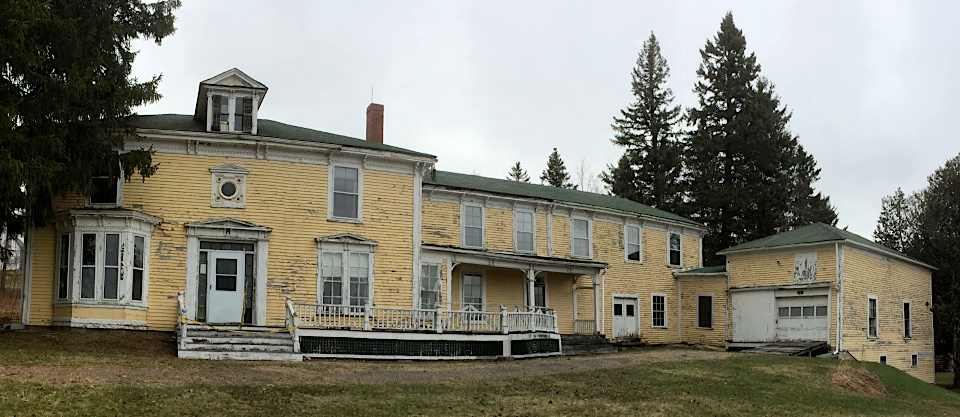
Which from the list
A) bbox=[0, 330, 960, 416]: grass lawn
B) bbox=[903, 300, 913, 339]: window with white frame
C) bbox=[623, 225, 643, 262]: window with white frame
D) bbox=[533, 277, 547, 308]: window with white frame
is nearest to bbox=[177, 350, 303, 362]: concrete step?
bbox=[0, 330, 960, 416]: grass lawn

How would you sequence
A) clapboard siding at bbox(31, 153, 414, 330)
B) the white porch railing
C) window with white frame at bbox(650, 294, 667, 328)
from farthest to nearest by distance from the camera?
window with white frame at bbox(650, 294, 667, 328), clapboard siding at bbox(31, 153, 414, 330), the white porch railing

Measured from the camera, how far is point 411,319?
941 inches

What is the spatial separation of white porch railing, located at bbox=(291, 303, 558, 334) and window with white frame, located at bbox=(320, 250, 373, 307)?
0.55 meters

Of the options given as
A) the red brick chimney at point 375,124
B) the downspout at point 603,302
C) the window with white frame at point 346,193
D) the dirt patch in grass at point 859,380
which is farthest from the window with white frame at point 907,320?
the window with white frame at point 346,193

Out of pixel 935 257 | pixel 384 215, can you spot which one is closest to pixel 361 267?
pixel 384 215

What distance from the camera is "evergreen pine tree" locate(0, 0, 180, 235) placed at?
18.5 meters

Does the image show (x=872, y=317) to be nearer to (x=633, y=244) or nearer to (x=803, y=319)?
(x=803, y=319)

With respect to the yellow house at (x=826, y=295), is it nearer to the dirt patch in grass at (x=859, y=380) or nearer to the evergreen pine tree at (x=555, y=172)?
the dirt patch in grass at (x=859, y=380)

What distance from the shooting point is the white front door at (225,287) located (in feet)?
76.4

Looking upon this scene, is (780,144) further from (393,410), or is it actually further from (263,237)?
(393,410)

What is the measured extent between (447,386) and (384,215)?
9239mm

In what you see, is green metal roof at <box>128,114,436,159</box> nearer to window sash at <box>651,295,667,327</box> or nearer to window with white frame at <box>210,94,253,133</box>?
window with white frame at <box>210,94,253,133</box>

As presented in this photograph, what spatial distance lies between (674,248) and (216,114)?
20.6 metres

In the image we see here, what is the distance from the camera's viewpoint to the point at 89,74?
65.3ft
